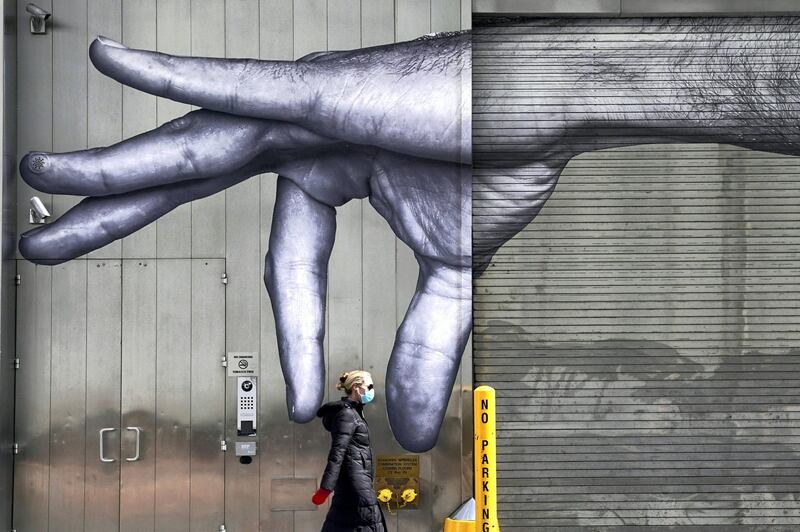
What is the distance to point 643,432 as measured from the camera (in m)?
7.86

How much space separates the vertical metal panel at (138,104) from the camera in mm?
7398

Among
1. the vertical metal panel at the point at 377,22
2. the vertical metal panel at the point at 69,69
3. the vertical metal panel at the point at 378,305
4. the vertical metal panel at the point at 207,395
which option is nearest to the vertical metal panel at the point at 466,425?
the vertical metal panel at the point at 378,305

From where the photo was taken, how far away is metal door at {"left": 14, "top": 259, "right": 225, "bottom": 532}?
7.30m

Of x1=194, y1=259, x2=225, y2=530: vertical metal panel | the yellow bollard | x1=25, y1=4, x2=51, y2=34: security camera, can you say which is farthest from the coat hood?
x1=25, y1=4, x2=51, y2=34: security camera

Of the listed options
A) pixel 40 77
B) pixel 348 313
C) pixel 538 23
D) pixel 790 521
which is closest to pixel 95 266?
pixel 40 77

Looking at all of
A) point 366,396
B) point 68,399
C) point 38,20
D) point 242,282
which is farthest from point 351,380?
point 38,20

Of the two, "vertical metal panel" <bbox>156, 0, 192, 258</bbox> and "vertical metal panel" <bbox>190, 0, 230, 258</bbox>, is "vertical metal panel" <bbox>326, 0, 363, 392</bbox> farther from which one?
"vertical metal panel" <bbox>156, 0, 192, 258</bbox>

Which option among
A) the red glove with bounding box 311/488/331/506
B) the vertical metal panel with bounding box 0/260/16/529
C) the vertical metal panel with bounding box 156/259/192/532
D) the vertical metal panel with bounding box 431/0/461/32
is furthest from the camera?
the vertical metal panel with bounding box 431/0/461/32

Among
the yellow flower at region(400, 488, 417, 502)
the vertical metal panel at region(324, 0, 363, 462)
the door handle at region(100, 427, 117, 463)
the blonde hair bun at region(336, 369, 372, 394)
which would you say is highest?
the vertical metal panel at region(324, 0, 363, 462)

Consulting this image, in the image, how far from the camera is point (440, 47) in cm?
749

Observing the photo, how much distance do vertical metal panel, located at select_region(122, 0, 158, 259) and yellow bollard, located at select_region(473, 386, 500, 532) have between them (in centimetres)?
295

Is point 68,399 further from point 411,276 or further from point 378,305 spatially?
point 411,276

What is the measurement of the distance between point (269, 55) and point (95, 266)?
7.05 ft

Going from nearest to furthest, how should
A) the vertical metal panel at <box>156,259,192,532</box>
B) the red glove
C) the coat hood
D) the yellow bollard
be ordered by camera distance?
the yellow bollard, the red glove, the coat hood, the vertical metal panel at <box>156,259,192,532</box>
